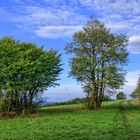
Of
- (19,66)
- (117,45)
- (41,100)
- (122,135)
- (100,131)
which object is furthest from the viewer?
(117,45)

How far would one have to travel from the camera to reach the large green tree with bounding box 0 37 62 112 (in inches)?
1810

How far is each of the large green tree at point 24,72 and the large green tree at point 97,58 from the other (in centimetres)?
736

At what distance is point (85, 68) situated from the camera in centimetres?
5778

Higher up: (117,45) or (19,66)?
(117,45)

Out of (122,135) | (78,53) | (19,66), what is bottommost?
(122,135)

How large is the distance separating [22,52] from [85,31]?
1327cm

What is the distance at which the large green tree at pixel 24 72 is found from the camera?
4597 centimetres

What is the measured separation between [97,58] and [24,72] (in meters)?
15.3

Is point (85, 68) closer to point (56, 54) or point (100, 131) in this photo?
point (56, 54)

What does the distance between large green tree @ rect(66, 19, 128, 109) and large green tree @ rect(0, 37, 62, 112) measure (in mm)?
7357

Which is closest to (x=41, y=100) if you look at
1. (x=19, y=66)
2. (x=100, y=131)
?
(x=19, y=66)

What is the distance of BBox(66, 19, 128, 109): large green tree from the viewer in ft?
188

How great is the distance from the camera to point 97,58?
58125mm

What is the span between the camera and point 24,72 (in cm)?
4606
